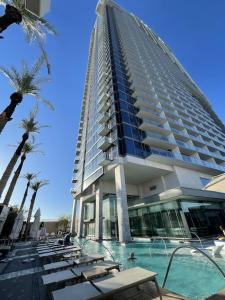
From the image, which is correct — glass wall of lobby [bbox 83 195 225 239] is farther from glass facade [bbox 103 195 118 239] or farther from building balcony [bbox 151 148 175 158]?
building balcony [bbox 151 148 175 158]

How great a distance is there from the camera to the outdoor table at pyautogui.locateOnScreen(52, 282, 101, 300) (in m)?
2.97

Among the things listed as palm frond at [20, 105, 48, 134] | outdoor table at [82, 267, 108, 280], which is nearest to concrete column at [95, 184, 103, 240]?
palm frond at [20, 105, 48, 134]

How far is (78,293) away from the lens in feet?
10.3

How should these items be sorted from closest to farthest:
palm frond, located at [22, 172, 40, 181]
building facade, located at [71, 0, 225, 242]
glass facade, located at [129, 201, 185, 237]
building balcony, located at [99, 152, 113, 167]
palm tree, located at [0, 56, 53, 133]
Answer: palm tree, located at [0, 56, 53, 133] → glass facade, located at [129, 201, 185, 237] → building facade, located at [71, 0, 225, 242] → building balcony, located at [99, 152, 113, 167] → palm frond, located at [22, 172, 40, 181]

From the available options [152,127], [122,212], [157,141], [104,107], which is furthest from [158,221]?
[104,107]

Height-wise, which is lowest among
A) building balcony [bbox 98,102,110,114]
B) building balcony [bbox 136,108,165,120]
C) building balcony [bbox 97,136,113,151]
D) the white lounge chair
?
the white lounge chair

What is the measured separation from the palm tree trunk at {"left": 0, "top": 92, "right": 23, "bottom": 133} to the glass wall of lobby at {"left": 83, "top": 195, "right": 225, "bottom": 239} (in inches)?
714

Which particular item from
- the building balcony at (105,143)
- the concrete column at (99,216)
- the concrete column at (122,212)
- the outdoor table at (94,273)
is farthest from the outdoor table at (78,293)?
the concrete column at (99,216)

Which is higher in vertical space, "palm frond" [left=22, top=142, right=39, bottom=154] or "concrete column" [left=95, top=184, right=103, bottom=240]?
"palm frond" [left=22, top=142, right=39, bottom=154]

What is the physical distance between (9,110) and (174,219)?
1894cm

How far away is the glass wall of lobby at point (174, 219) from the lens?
57.7 feet

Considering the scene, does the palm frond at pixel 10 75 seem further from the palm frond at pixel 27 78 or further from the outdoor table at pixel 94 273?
the outdoor table at pixel 94 273

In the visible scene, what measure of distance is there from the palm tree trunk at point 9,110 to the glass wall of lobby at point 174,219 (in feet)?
59.5

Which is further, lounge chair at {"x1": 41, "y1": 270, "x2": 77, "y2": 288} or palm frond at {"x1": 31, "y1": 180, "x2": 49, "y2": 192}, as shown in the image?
palm frond at {"x1": 31, "y1": 180, "x2": 49, "y2": 192}
